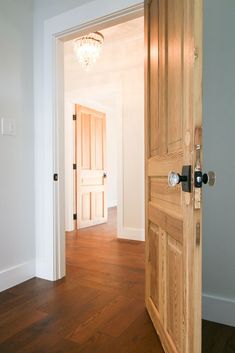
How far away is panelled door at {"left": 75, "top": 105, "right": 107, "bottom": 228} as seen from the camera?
4512 millimetres

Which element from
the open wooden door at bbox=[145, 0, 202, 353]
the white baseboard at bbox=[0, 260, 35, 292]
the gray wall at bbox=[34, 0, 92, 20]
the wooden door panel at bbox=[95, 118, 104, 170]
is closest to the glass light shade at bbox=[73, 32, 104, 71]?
the gray wall at bbox=[34, 0, 92, 20]

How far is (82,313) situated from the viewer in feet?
5.51

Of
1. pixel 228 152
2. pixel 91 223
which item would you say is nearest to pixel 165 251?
pixel 228 152

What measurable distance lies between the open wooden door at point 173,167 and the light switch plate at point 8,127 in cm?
111

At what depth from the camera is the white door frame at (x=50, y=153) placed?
2.19m

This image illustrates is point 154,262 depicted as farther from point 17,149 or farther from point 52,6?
point 52,6

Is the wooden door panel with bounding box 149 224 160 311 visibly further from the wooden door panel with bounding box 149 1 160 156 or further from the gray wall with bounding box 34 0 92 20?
the gray wall with bounding box 34 0 92 20

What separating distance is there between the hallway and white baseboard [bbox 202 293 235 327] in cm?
36

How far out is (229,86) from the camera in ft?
5.10

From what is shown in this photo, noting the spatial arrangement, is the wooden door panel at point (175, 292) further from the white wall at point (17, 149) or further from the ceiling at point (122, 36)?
the ceiling at point (122, 36)

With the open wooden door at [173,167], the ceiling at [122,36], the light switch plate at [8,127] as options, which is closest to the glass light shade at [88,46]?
the ceiling at [122,36]

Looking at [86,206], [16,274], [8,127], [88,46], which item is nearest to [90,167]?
[86,206]

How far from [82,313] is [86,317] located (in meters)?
0.06

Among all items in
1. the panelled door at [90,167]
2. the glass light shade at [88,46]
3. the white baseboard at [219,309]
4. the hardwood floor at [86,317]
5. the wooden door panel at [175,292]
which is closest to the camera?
the wooden door panel at [175,292]
